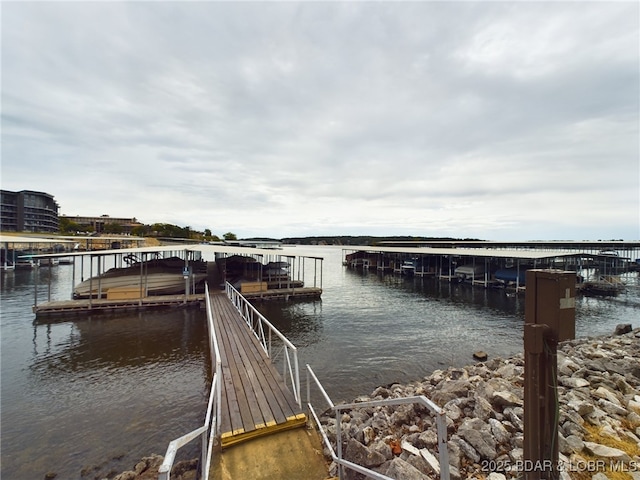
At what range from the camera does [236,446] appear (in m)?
4.85

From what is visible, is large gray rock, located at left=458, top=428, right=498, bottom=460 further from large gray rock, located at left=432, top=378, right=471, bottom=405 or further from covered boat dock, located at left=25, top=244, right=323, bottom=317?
covered boat dock, located at left=25, top=244, right=323, bottom=317

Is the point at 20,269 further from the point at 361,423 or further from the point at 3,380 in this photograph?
the point at 361,423

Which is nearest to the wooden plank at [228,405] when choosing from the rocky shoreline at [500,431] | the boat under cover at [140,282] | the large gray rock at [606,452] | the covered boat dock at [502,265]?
the rocky shoreline at [500,431]

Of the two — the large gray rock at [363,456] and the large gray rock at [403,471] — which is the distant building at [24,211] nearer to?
the large gray rock at [363,456]

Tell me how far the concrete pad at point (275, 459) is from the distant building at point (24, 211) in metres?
120

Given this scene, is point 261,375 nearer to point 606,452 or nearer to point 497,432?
point 497,432

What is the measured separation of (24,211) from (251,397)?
407 ft

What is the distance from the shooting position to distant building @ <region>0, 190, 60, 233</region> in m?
90.4

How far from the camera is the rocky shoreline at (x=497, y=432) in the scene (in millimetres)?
4156

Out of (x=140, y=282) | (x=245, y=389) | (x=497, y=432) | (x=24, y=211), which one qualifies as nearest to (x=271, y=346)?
(x=245, y=389)

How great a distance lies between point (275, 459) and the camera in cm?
462

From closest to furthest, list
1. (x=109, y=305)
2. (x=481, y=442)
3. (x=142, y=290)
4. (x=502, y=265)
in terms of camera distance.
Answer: (x=481, y=442)
(x=109, y=305)
(x=142, y=290)
(x=502, y=265)

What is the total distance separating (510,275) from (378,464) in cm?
3121

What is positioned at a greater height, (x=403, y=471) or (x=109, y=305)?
(x=403, y=471)
